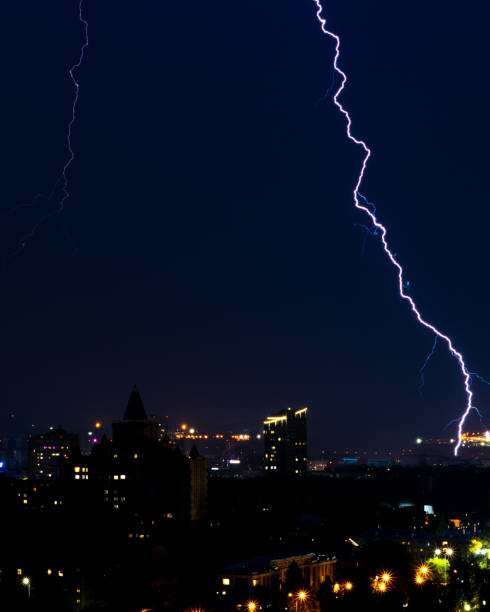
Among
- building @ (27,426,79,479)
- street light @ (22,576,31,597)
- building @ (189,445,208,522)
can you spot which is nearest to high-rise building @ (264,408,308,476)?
building @ (27,426,79,479)

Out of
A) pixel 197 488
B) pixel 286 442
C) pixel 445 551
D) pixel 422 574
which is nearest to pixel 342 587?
pixel 422 574

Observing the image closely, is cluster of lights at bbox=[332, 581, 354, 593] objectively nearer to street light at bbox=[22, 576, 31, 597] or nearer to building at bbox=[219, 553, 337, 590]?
building at bbox=[219, 553, 337, 590]

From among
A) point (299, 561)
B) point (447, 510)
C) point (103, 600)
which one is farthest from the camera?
point (447, 510)

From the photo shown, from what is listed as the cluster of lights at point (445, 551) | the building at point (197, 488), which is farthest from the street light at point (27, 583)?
the cluster of lights at point (445, 551)

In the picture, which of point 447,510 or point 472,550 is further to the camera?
point 447,510

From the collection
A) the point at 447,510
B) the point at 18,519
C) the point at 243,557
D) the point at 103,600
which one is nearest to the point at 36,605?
the point at 103,600

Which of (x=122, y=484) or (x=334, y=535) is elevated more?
(x=122, y=484)

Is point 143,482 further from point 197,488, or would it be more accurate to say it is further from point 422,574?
point 422,574

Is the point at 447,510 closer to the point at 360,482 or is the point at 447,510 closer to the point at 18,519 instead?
the point at 360,482
